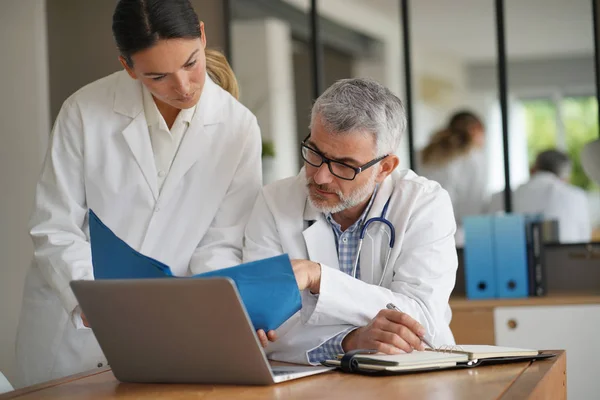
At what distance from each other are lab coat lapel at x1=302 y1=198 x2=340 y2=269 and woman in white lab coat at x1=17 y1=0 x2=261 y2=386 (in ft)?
0.74

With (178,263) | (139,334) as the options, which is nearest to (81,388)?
(139,334)

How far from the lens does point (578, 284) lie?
346 centimetres

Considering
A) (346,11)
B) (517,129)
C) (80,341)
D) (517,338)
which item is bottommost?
(517,338)

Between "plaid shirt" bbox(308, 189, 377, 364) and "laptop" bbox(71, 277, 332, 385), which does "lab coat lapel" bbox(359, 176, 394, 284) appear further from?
"laptop" bbox(71, 277, 332, 385)

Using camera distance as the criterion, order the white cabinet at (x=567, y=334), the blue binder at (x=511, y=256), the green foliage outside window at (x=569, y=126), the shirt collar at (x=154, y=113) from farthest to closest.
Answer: the green foliage outside window at (x=569, y=126) → the blue binder at (x=511, y=256) → the white cabinet at (x=567, y=334) → the shirt collar at (x=154, y=113)

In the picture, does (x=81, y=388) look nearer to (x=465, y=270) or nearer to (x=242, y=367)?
(x=242, y=367)

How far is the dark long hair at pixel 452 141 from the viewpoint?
12.8ft

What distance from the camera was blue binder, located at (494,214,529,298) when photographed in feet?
10.7

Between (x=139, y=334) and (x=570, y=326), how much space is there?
203 centimetres

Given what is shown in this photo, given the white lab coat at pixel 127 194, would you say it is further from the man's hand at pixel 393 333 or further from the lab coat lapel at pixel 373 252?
the man's hand at pixel 393 333

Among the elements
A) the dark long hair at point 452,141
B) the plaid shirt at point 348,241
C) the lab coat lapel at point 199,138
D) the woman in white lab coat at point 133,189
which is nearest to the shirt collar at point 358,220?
the plaid shirt at point 348,241

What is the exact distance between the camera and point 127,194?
7.18 ft

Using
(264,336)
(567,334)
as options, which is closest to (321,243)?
(264,336)

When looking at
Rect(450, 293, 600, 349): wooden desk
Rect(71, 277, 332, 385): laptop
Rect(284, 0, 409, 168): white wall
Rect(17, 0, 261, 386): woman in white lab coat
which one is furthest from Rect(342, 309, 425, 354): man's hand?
Rect(284, 0, 409, 168): white wall
